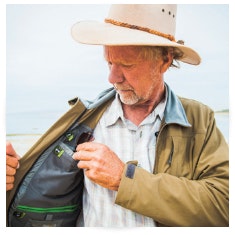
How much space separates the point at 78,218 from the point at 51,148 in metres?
0.36

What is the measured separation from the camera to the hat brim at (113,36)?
123 centimetres

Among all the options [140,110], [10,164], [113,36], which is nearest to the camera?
[113,36]

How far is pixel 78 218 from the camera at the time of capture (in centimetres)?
151

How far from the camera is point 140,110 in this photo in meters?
1.50

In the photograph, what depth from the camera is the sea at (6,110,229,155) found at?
1.43 meters

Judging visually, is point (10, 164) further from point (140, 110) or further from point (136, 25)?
point (136, 25)

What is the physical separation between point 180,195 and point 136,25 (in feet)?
2.32

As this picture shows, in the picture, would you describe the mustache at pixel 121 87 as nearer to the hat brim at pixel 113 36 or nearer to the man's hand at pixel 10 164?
the hat brim at pixel 113 36

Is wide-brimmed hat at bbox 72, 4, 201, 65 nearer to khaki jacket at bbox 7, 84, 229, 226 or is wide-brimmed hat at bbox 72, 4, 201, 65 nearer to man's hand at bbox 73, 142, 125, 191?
khaki jacket at bbox 7, 84, 229, 226

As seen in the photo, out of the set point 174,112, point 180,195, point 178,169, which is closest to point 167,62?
point 174,112

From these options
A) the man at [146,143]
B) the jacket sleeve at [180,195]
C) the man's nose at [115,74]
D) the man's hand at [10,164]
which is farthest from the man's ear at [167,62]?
the man's hand at [10,164]
